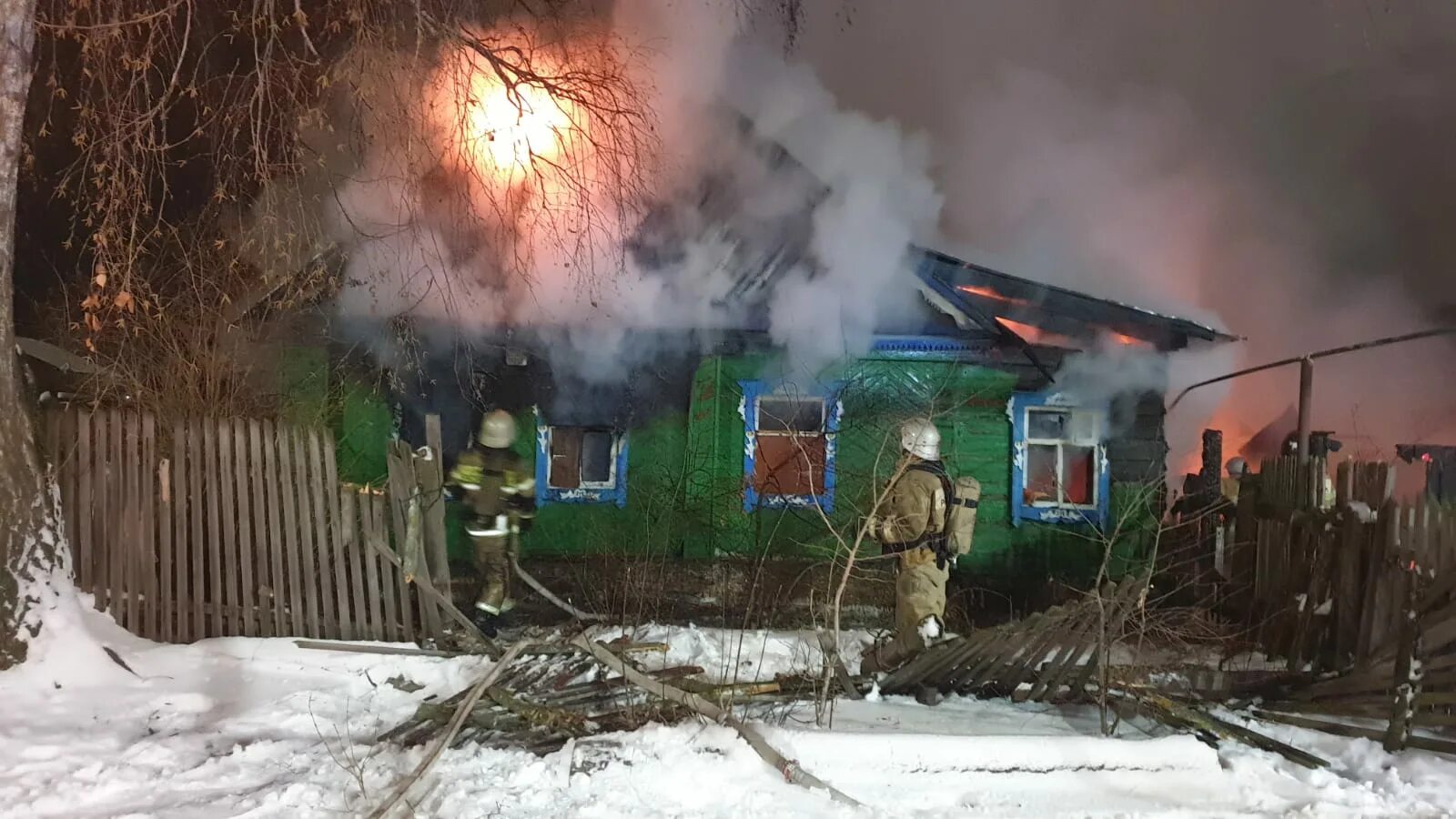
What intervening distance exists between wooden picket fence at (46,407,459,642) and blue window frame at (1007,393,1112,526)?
692 cm

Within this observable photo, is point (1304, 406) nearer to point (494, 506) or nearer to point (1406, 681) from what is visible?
point (1406, 681)

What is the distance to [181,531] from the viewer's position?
4.96m

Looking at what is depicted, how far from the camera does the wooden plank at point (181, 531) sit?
4.91 metres

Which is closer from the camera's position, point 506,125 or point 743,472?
point 506,125

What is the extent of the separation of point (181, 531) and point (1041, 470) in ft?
28.6

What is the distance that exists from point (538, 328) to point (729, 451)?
2.64 metres

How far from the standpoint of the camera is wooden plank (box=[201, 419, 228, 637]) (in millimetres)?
4922

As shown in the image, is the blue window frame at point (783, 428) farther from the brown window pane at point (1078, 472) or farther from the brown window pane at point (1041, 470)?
the brown window pane at point (1078, 472)

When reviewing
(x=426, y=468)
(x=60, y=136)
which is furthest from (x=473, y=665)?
(x=60, y=136)

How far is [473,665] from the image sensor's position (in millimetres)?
4738

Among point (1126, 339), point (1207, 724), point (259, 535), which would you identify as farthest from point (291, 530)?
point (1126, 339)

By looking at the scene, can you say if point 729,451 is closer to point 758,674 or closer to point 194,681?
Result: point 758,674

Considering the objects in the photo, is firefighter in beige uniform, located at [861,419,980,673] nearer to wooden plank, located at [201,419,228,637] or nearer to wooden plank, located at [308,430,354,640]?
wooden plank, located at [308,430,354,640]

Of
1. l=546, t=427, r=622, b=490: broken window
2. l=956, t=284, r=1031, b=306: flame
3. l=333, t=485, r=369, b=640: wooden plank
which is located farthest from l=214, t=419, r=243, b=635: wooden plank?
l=956, t=284, r=1031, b=306: flame
